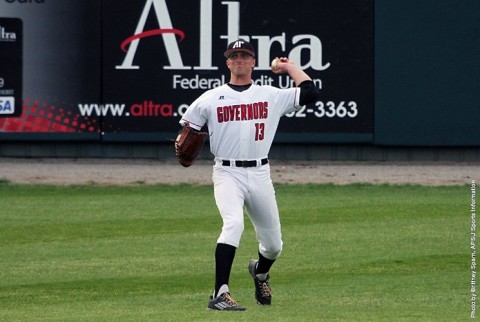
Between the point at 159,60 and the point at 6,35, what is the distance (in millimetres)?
Answer: 2314

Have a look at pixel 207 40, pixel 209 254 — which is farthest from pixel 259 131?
pixel 207 40

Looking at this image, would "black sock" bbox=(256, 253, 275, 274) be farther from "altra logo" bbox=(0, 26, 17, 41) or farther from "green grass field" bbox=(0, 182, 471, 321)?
"altra logo" bbox=(0, 26, 17, 41)

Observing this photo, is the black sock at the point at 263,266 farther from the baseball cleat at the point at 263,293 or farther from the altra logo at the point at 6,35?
the altra logo at the point at 6,35

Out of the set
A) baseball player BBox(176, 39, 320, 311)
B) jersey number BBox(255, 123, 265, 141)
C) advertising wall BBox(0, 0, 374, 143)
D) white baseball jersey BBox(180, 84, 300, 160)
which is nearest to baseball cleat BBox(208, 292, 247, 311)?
baseball player BBox(176, 39, 320, 311)

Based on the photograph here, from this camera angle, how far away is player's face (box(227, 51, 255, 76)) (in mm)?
9005

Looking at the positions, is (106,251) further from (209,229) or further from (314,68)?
(314,68)

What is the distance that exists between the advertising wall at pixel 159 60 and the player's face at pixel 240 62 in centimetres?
1035

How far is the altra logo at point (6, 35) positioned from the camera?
19828mm

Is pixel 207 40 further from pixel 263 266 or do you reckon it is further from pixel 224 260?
pixel 224 260

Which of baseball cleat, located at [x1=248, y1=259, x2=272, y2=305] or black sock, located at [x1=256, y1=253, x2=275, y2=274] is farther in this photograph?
black sock, located at [x1=256, y1=253, x2=275, y2=274]

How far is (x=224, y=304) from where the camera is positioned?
8766mm

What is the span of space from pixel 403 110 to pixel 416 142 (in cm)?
51

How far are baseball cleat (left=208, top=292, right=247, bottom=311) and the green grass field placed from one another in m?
0.09

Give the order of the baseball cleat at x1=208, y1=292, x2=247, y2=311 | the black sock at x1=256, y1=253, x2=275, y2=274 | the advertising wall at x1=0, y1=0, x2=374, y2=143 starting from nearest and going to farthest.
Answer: the baseball cleat at x1=208, y1=292, x2=247, y2=311 < the black sock at x1=256, y1=253, x2=275, y2=274 < the advertising wall at x1=0, y1=0, x2=374, y2=143
